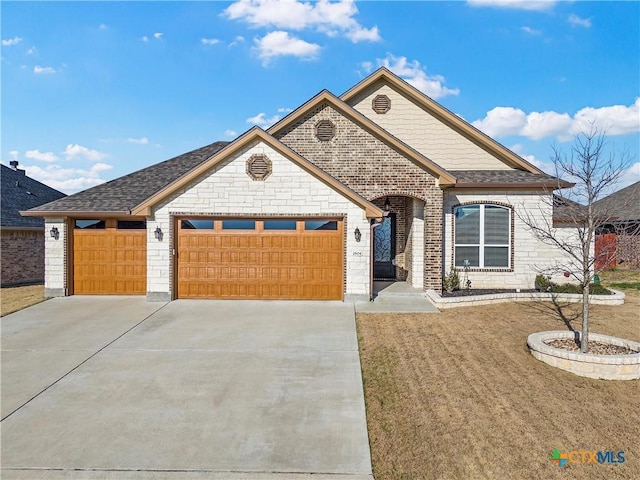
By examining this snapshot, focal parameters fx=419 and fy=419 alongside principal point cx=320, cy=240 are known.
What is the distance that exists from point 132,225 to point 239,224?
12.4 ft

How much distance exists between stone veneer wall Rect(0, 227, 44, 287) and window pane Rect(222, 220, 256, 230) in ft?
33.8

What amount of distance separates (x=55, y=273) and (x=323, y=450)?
40.6 feet

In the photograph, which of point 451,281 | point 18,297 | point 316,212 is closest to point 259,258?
point 316,212

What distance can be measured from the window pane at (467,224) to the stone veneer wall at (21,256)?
17487 millimetres

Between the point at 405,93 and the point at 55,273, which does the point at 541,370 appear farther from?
the point at 55,273

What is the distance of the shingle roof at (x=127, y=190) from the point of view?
13.5m

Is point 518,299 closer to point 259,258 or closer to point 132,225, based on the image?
point 259,258

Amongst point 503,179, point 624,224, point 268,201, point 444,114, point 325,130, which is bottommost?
point 624,224

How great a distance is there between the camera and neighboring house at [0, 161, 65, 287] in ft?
56.4

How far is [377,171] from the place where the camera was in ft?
45.2

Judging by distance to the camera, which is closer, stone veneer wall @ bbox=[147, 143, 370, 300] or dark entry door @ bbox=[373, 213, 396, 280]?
stone veneer wall @ bbox=[147, 143, 370, 300]

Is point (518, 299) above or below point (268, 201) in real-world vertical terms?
below

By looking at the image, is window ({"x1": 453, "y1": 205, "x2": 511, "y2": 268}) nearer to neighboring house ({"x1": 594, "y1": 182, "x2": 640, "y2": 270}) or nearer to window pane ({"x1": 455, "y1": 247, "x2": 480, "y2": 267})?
window pane ({"x1": 455, "y1": 247, "x2": 480, "y2": 267})

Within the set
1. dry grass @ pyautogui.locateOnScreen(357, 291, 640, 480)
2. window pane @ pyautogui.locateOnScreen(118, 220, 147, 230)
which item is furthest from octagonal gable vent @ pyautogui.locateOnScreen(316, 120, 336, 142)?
dry grass @ pyautogui.locateOnScreen(357, 291, 640, 480)
